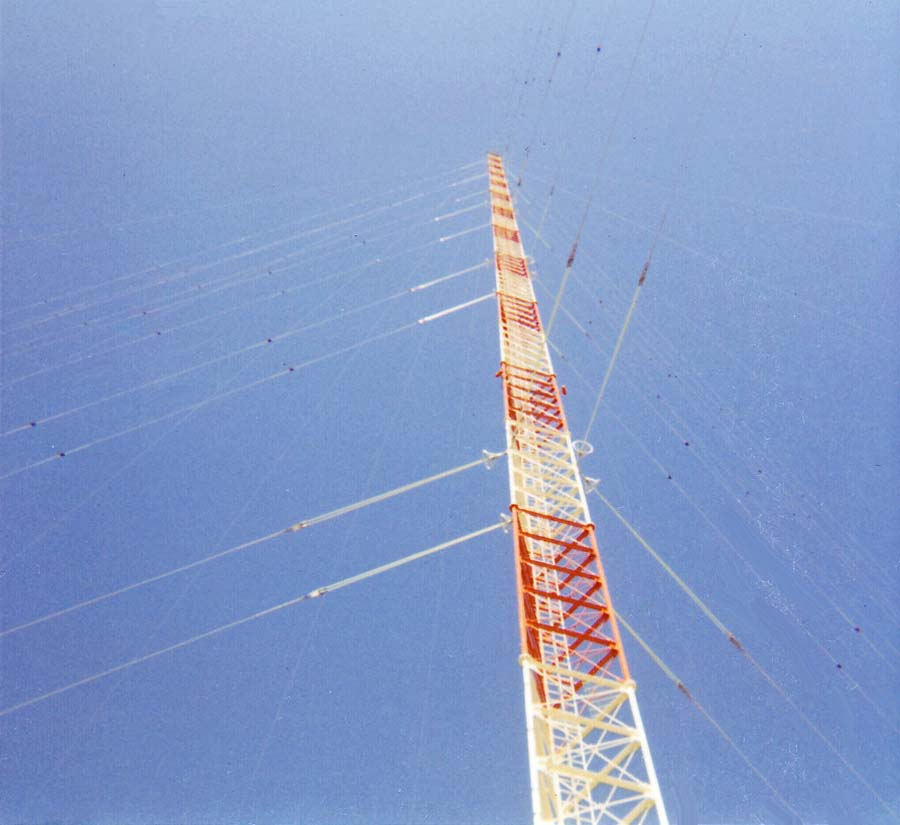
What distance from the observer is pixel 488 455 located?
16.4 m

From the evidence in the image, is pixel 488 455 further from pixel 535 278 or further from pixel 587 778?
Result: pixel 535 278

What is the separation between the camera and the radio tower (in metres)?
9.83

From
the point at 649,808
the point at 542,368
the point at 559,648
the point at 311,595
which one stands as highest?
the point at 542,368

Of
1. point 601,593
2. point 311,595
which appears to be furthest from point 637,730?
point 311,595

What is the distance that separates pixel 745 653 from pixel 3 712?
16.8 meters

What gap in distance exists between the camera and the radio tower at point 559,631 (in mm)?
9828

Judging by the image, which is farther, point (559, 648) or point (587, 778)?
point (559, 648)

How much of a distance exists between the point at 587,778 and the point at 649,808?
37.1 inches

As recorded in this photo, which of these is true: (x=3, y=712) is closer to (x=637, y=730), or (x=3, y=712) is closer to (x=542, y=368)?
(x=637, y=730)

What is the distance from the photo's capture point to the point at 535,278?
26.9 metres

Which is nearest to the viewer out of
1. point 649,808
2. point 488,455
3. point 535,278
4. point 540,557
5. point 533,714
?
point 649,808

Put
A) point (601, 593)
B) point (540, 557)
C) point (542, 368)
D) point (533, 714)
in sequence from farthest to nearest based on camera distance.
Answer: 1. point (542, 368)
2. point (540, 557)
3. point (601, 593)
4. point (533, 714)

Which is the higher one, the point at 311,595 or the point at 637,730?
the point at 311,595

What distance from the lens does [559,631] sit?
1205 cm
